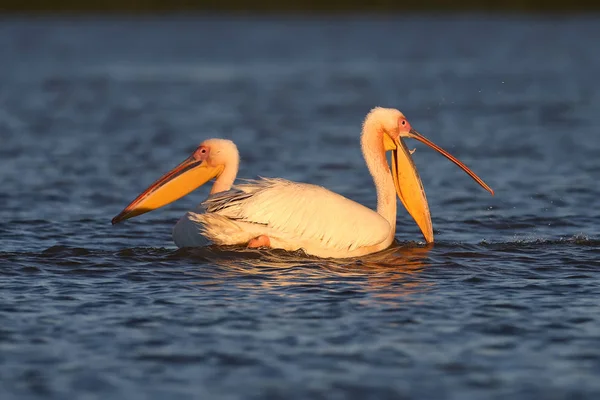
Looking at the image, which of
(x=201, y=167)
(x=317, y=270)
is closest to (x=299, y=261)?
(x=317, y=270)

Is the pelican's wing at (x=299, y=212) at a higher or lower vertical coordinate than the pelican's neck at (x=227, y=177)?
lower

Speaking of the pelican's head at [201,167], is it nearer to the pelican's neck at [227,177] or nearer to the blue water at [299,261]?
the pelican's neck at [227,177]

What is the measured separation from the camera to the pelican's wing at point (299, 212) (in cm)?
732

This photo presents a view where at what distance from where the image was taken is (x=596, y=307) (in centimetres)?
621

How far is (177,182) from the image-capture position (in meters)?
8.30

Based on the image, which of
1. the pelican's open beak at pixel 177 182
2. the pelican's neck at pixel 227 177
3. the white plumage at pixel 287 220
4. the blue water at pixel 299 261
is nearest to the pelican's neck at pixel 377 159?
the blue water at pixel 299 261

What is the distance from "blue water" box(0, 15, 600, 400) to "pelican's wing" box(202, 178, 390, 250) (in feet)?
0.58

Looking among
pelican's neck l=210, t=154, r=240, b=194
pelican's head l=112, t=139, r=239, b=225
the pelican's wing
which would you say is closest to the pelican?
the pelican's wing

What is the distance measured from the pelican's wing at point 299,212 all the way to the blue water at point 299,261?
0.18 metres

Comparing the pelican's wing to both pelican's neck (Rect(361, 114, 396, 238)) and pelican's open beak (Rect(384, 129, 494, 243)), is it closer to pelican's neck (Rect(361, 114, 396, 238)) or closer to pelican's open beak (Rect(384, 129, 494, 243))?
pelican's neck (Rect(361, 114, 396, 238))

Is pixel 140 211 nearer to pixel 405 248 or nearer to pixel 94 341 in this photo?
pixel 405 248

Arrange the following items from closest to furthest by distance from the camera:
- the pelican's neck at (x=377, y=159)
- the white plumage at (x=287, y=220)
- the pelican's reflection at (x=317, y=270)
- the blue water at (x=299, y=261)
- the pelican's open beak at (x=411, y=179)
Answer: the blue water at (x=299, y=261), the pelican's reflection at (x=317, y=270), the white plumage at (x=287, y=220), the pelican's neck at (x=377, y=159), the pelican's open beak at (x=411, y=179)

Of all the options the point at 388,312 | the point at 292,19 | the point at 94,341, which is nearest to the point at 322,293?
the point at 388,312

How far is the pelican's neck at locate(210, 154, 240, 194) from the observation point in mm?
8281
